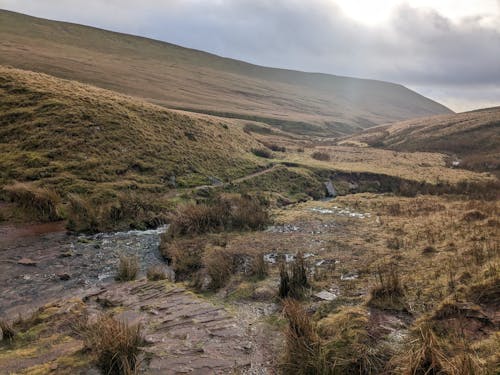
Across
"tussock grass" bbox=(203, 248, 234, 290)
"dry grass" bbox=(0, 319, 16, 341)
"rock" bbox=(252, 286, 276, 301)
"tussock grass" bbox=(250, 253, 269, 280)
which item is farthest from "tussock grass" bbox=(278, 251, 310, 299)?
"dry grass" bbox=(0, 319, 16, 341)

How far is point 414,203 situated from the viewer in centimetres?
2241

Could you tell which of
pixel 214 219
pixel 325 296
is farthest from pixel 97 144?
pixel 325 296

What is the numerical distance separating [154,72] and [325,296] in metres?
112

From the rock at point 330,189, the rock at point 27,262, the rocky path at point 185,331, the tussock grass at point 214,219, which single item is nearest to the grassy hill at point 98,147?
the tussock grass at point 214,219

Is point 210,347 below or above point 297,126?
below

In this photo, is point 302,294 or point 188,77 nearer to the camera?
point 302,294

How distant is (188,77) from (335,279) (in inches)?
4697

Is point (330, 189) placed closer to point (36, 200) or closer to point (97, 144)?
point (97, 144)

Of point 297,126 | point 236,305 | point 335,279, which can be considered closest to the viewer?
point 236,305

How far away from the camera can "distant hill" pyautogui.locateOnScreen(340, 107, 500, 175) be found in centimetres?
4147

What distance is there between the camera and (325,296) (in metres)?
9.44

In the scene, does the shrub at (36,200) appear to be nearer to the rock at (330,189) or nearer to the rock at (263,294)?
the rock at (263,294)

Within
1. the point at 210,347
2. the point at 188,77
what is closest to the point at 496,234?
the point at 210,347

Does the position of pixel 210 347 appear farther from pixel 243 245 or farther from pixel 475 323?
pixel 243 245
